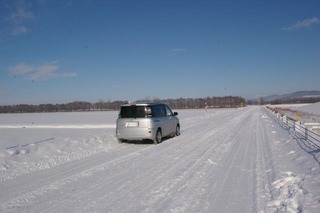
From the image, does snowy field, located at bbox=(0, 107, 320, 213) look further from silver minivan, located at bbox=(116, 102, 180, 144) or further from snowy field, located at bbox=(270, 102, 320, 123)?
snowy field, located at bbox=(270, 102, 320, 123)

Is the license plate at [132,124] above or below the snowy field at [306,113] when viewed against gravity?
above

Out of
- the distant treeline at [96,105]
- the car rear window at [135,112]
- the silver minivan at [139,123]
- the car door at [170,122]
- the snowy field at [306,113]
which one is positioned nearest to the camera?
the silver minivan at [139,123]

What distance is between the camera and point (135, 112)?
1381 cm

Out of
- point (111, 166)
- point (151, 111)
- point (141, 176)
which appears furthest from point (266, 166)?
point (151, 111)

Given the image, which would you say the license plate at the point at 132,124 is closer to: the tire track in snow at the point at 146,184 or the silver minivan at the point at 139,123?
the silver minivan at the point at 139,123

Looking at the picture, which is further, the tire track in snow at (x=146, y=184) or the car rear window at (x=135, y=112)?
the car rear window at (x=135, y=112)

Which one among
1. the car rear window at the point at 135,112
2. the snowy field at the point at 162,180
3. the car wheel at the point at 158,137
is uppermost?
the car rear window at the point at 135,112

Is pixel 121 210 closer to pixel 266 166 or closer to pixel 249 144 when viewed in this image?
pixel 266 166

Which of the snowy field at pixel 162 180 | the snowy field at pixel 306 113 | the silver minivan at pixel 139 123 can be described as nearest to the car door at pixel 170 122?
the silver minivan at pixel 139 123

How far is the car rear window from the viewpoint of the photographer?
13719 mm

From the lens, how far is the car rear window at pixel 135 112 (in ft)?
45.0

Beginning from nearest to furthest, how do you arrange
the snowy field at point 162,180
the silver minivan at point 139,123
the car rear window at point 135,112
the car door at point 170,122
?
the snowy field at point 162,180, the silver minivan at point 139,123, the car rear window at point 135,112, the car door at point 170,122

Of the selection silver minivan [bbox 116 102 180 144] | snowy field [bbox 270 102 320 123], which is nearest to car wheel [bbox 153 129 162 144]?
silver minivan [bbox 116 102 180 144]

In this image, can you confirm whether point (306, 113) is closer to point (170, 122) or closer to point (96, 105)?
point (170, 122)
